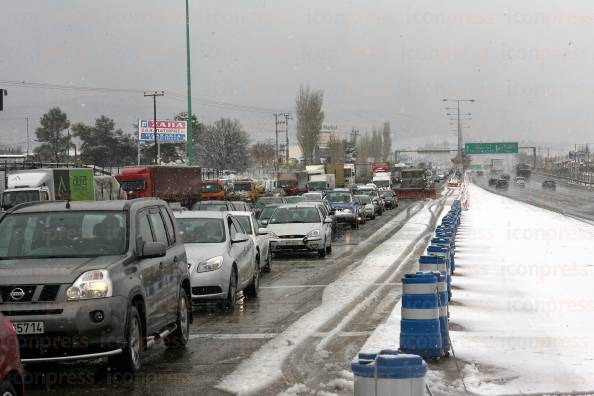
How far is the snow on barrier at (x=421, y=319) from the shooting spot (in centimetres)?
915

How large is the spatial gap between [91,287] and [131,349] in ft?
2.62

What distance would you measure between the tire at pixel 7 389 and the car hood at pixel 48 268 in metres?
2.49

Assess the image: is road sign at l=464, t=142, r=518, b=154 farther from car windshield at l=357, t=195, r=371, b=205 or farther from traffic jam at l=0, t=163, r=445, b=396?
traffic jam at l=0, t=163, r=445, b=396

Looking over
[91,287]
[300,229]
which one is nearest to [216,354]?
[91,287]

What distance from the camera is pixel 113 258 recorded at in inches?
343

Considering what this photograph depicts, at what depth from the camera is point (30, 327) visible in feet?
26.0

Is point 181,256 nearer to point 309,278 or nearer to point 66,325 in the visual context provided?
point 66,325

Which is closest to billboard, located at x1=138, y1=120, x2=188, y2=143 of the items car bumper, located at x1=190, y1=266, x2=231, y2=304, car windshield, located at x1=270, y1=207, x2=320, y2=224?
car windshield, located at x1=270, y1=207, x2=320, y2=224

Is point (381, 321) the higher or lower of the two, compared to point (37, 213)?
lower

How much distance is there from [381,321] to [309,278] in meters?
7.08

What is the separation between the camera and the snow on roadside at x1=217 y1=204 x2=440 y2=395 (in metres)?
8.36

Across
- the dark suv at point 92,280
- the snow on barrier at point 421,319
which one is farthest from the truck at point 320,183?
the snow on barrier at point 421,319

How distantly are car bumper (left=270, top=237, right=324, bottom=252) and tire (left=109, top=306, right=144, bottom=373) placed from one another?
52.5 ft

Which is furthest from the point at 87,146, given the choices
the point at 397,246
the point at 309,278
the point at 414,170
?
the point at 309,278
